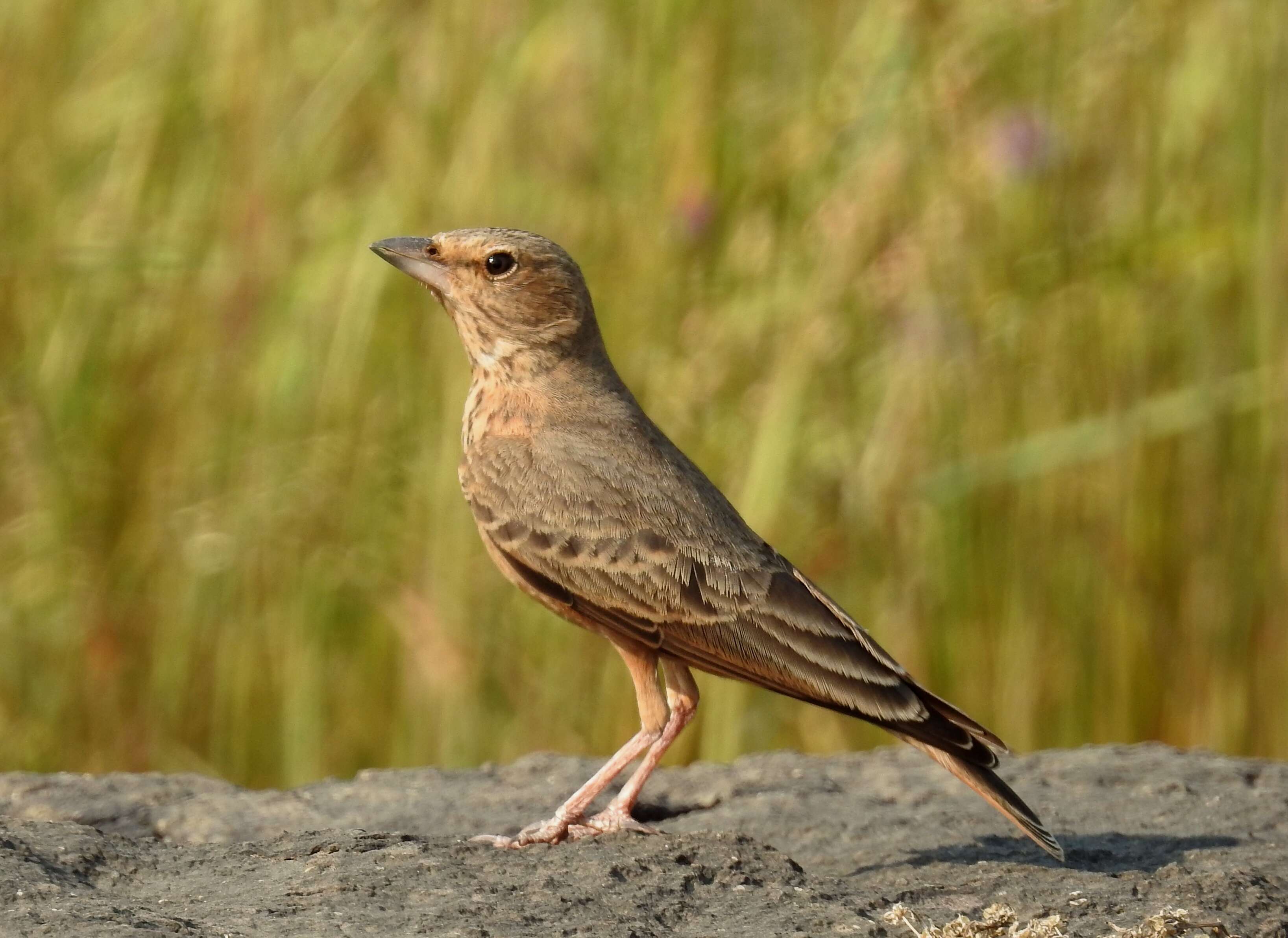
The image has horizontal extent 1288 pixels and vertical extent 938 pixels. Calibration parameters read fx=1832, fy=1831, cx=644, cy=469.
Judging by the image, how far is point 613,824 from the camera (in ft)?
14.1

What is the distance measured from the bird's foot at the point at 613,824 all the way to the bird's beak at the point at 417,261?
5.17 feet

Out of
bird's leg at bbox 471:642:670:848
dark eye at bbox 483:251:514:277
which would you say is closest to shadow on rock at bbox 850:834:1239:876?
bird's leg at bbox 471:642:670:848

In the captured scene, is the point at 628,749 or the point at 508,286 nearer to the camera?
the point at 628,749

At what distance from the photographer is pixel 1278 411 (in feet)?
20.2

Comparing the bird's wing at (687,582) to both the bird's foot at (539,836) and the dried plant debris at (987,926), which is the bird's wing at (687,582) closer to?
the bird's foot at (539,836)

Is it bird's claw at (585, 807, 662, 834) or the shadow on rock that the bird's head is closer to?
bird's claw at (585, 807, 662, 834)

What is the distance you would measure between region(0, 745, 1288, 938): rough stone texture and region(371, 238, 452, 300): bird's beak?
4.52ft

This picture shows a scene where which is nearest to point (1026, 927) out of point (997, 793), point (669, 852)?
Result: point (997, 793)

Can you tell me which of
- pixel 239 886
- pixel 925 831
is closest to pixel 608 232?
pixel 925 831

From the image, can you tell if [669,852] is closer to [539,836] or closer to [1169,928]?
[539,836]

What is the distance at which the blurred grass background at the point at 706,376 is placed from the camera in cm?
616

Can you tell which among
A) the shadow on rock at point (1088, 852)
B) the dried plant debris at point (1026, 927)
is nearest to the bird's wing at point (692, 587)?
the shadow on rock at point (1088, 852)

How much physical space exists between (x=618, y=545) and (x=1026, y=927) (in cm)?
143

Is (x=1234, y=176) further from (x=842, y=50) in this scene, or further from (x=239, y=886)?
(x=239, y=886)
